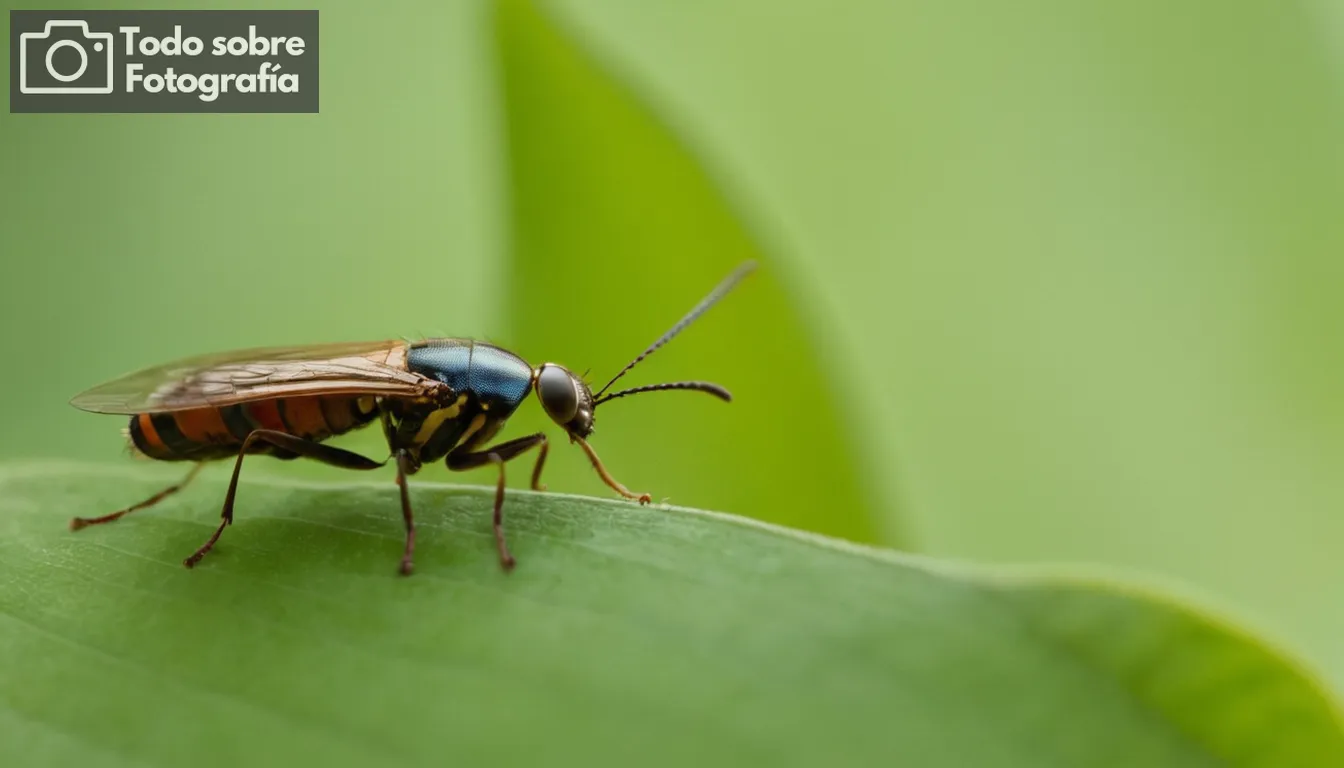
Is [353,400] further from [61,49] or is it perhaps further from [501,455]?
[61,49]

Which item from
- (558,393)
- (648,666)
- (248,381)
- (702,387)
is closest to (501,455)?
(558,393)

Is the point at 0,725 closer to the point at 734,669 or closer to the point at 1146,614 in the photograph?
the point at 734,669

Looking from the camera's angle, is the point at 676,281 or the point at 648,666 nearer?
the point at 648,666

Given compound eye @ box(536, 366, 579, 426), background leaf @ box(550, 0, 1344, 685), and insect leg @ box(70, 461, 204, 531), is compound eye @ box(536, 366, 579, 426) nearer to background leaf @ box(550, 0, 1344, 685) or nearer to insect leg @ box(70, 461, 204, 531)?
background leaf @ box(550, 0, 1344, 685)

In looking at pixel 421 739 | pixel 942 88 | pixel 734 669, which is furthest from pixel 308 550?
pixel 942 88

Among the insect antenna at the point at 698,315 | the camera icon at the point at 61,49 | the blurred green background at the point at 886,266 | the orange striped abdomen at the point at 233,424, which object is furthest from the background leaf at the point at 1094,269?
the camera icon at the point at 61,49

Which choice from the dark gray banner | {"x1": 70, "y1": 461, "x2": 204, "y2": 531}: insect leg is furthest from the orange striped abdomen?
the dark gray banner

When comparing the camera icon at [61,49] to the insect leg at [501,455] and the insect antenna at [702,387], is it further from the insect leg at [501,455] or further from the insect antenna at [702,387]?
the insect antenna at [702,387]
